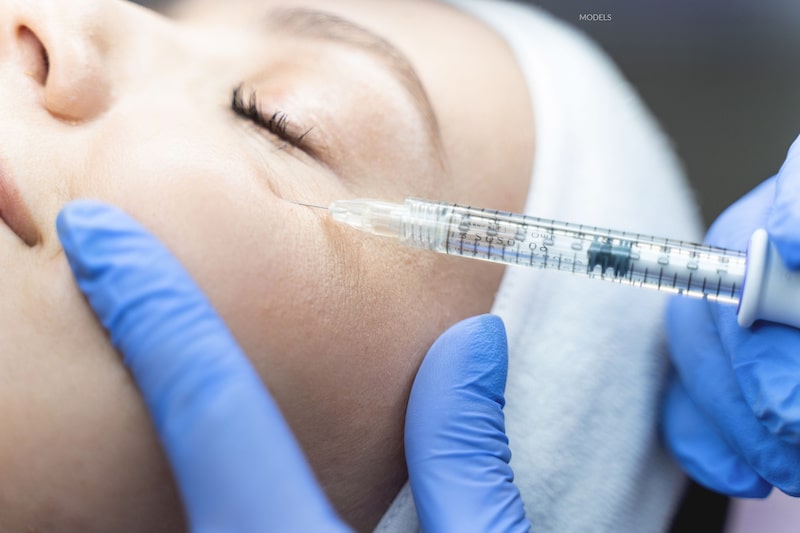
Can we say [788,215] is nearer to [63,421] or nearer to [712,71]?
[63,421]

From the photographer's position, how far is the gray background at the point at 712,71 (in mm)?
1889

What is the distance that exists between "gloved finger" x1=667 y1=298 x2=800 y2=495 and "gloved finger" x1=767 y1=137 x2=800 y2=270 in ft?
0.80

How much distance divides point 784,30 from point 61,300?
199cm

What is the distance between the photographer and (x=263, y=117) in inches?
41.1

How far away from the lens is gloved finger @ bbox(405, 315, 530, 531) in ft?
3.33

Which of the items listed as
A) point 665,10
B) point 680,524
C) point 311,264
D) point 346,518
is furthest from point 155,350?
point 665,10

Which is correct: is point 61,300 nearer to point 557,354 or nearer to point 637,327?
point 557,354

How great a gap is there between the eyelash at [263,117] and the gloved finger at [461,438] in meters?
0.39

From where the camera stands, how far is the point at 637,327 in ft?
4.22

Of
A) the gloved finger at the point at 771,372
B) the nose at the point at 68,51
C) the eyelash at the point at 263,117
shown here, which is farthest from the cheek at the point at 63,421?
the gloved finger at the point at 771,372

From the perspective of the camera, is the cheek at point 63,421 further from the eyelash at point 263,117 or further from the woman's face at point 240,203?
the eyelash at point 263,117

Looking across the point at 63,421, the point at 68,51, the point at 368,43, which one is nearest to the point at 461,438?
the point at 63,421

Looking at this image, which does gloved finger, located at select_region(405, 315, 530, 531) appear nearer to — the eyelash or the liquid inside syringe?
the liquid inside syringe

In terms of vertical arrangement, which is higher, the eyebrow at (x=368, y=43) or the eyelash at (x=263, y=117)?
the eyebrow at (x=368, y=43)
